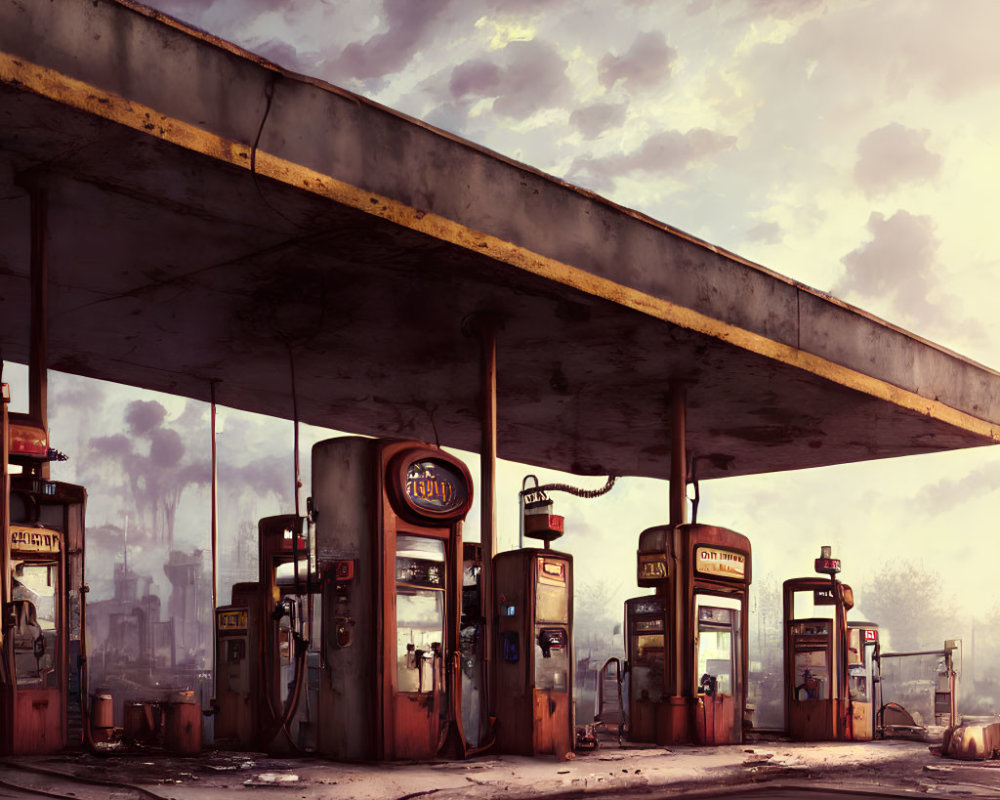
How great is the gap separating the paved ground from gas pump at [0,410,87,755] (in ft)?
1.29

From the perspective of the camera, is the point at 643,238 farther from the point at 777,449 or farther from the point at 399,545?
the point at 777,449

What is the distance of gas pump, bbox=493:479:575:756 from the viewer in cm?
1304

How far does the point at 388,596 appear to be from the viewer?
11.9 metres

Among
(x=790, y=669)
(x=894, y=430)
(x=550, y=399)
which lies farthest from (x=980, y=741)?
(x=550, y=399)

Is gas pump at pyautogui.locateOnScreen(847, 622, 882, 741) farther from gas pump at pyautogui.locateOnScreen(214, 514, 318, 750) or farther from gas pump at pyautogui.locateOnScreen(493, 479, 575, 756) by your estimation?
gas pump at pyautogui.locateOnScreen(214, 514, 318, 750)

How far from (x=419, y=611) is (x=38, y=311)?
4422 millimetres

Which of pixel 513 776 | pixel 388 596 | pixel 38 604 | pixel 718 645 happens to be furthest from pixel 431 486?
pixel 718 645

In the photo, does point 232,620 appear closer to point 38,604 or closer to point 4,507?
point 38,604

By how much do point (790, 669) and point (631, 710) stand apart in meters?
3.15

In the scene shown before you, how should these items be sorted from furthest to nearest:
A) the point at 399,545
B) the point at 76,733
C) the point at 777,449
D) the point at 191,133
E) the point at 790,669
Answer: the point at 777,449 → the point at 790,669 → the point at 76,733 → the point at 399,545 → the point at 191,133

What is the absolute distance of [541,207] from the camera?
1316 cm

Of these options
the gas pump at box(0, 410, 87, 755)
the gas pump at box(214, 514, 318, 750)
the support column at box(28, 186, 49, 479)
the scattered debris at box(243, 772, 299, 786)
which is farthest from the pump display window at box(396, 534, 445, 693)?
the support column at box(28, 186, 49, 479)

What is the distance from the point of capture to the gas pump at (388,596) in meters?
11.8

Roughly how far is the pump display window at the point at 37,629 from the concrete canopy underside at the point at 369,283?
10.5 ft
